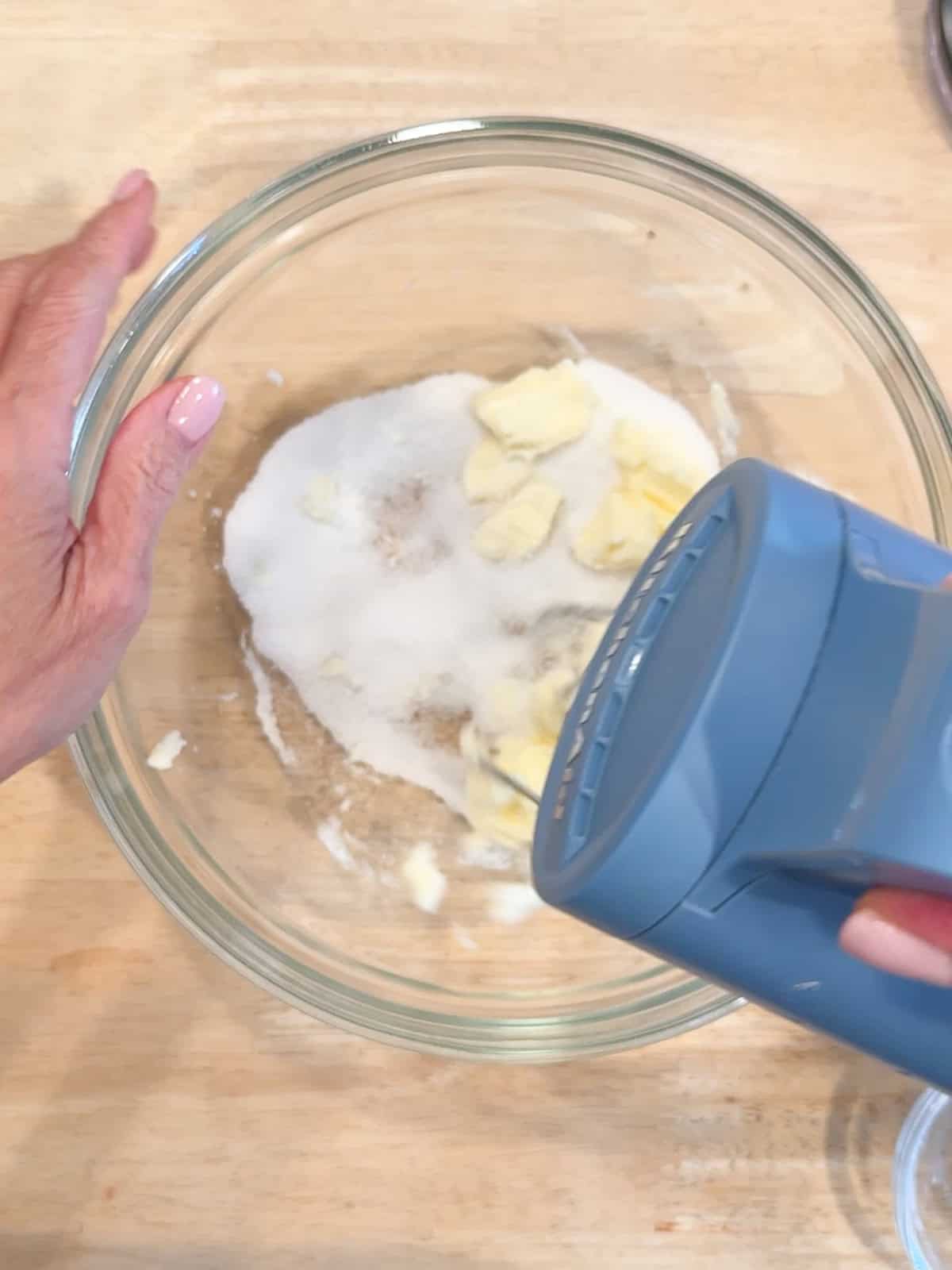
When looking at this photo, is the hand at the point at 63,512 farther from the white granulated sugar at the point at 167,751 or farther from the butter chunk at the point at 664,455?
the butter chunk at the point at 664,455

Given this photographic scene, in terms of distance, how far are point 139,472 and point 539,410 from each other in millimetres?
359

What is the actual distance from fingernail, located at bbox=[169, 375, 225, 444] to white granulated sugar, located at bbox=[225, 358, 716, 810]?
0.65 feet

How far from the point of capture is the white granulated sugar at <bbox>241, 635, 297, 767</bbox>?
86 centimetres

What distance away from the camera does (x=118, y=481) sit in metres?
0.66

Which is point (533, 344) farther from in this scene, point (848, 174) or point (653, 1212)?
point (653, 1212)

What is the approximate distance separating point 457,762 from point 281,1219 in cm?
38

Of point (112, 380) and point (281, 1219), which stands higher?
point (112, 380)

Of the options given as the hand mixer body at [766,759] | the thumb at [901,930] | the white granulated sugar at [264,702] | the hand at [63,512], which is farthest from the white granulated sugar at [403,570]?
the thumb at [901,930]

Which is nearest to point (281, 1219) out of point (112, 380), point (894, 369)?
point (112, 380)

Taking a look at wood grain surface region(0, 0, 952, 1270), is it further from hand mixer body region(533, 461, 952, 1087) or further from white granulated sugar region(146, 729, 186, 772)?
hand mixer body region(533, 461, 952, 1087)

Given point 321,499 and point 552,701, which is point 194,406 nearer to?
point 321,499

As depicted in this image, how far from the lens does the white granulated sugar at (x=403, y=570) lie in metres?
0.86

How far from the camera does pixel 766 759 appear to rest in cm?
52

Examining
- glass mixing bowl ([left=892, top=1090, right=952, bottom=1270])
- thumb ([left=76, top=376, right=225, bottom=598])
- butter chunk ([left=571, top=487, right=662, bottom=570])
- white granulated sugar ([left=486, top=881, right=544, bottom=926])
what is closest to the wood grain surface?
glass mixing bowl ([left=892, top=1090, right=952, bottom=1270])
